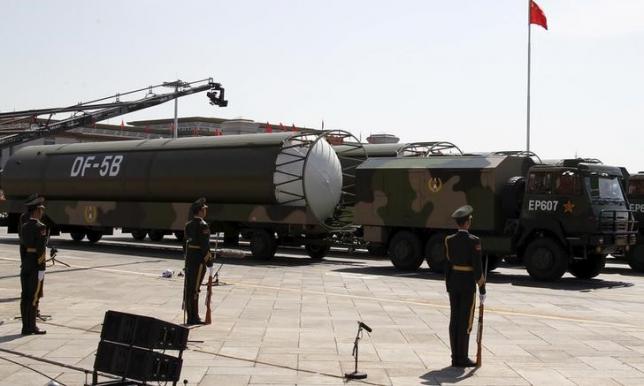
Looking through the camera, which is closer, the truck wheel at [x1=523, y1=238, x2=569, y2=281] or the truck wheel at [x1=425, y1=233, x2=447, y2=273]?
the truck wheel at [x1=523, y1=238, x2=569, y2=281]

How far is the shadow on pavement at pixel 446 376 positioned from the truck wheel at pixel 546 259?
11054 millimetres

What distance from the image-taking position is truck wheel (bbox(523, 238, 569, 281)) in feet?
62.4

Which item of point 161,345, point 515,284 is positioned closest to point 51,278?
point 515,284

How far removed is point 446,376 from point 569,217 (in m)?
11.8

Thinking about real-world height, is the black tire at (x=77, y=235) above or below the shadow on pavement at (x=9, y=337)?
above

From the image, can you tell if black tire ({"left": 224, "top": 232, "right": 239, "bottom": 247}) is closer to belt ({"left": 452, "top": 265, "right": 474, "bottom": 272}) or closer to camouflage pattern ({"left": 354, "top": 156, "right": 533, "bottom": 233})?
camouflage pattern ({"left": 354, "top": 156, "right": 533, "bottom": 233})

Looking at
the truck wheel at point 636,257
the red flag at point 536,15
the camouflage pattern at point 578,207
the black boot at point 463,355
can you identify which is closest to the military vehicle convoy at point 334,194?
the camouflage pattern at point 578,207

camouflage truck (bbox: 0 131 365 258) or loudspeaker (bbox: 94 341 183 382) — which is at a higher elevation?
camouflage truck (bbox: 0 131 365 258)

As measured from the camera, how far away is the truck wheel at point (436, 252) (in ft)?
69.2

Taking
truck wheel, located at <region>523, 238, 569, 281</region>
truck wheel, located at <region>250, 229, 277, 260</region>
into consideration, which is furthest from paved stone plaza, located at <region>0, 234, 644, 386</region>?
truck wheel, located at <region>250, 229, 277, 260</region>

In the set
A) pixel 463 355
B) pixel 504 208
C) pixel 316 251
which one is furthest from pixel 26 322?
pixel 316 251

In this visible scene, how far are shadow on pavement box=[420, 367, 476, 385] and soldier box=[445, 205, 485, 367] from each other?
260 millimetres

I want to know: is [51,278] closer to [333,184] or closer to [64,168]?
[333,184]

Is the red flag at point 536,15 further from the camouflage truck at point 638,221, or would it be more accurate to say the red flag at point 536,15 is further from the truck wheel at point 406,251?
the truck wheel at point 406,251
